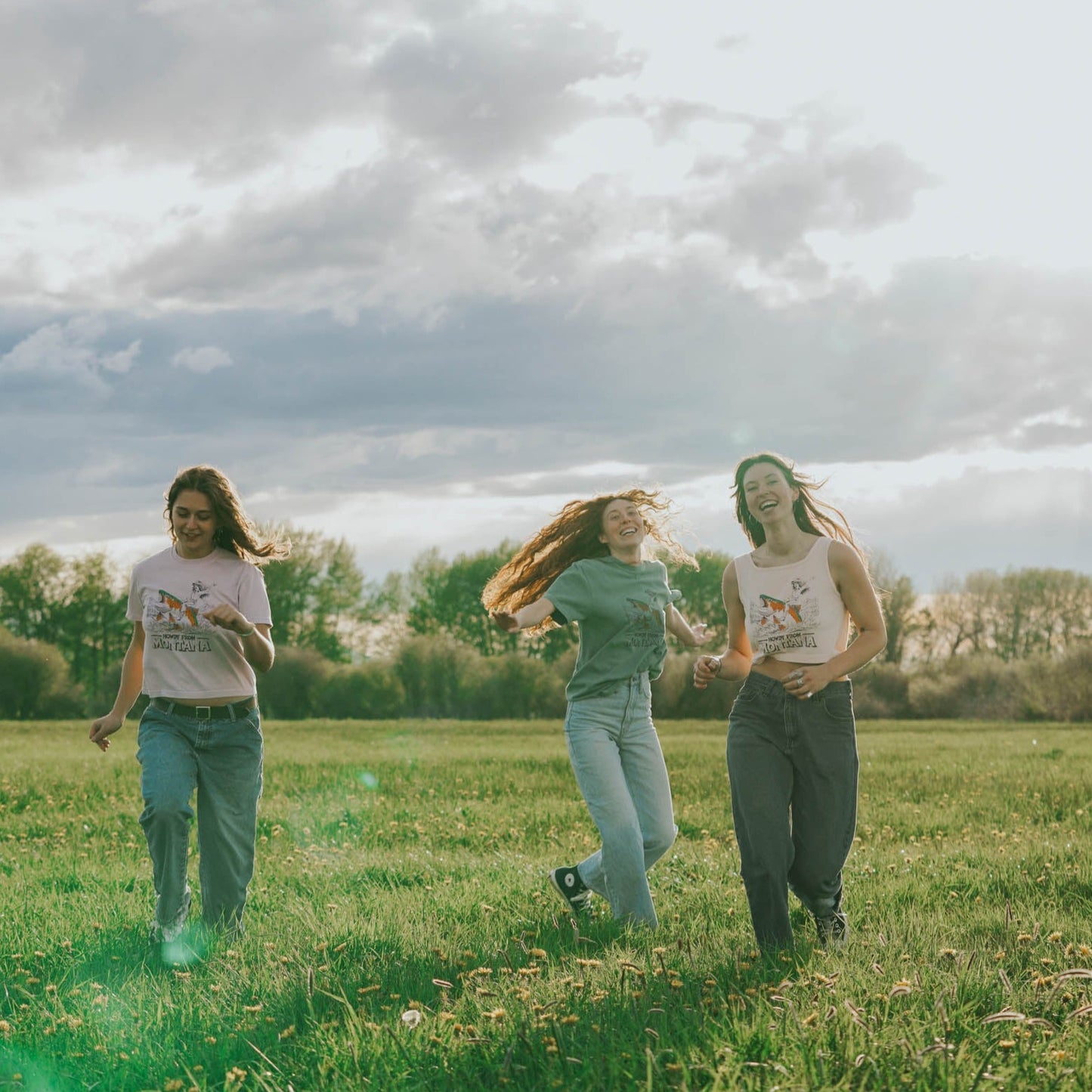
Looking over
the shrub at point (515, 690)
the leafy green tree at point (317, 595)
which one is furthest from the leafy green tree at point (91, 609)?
the shrub at point (515, 690)

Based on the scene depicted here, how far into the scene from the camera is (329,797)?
14.9m

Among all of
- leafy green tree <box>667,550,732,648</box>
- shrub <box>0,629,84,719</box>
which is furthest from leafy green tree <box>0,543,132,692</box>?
leafy green tree <box>667,550,732,648</box>

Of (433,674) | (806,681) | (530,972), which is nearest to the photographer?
(530,972)

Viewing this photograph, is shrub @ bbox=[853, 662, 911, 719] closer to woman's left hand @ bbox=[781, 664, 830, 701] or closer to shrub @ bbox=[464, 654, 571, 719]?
shrub @ bbox=[464, 654, 571, 719]

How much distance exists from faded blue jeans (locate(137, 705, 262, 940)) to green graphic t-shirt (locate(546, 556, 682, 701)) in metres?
1.83

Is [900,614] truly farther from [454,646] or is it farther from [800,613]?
[800,613]

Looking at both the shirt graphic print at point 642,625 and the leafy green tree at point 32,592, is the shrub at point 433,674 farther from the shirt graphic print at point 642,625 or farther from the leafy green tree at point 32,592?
the shirt graphic print at point 642,625

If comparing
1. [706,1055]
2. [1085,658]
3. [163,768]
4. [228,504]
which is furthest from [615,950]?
[1085,658]

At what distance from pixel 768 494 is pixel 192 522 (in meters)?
3.21

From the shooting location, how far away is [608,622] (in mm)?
6496

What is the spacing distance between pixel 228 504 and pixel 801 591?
328 centimetres

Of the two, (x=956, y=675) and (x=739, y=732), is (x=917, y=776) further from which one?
(x=956, y=675)

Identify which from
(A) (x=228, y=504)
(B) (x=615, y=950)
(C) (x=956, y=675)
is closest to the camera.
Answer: (B) (x=615, y=950)

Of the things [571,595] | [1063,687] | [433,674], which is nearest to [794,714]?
[571,595]
